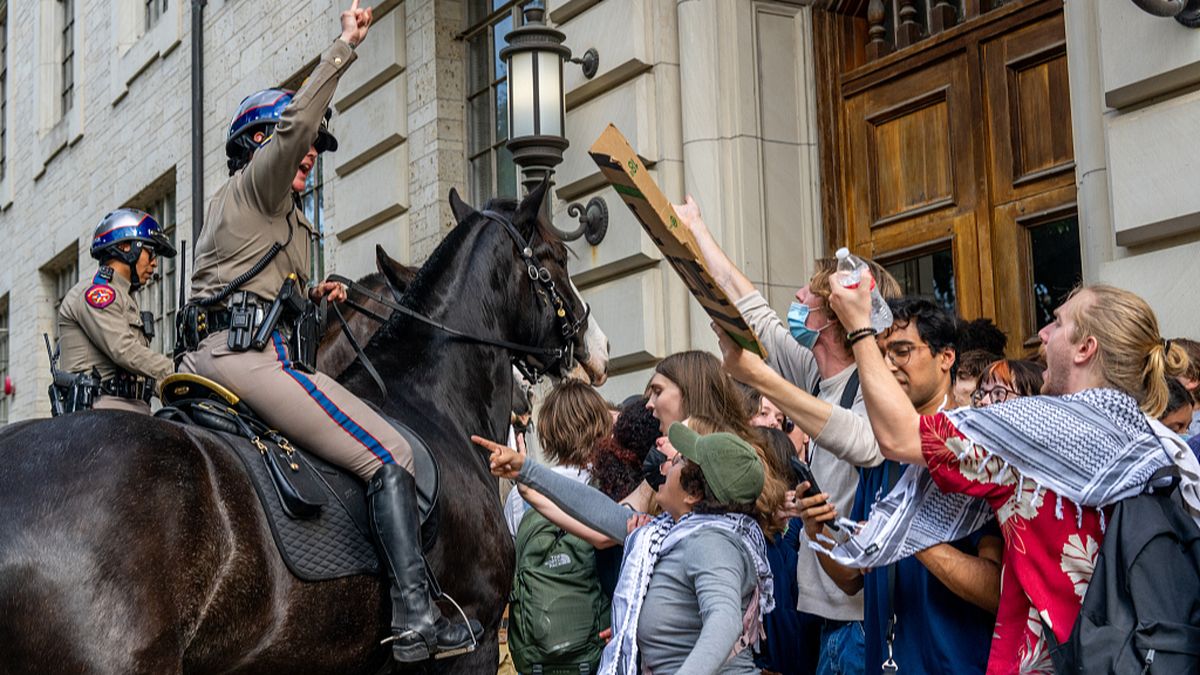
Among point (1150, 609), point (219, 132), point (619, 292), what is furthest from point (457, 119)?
point (1150, 609)

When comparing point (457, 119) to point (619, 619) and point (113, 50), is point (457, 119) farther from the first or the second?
point (113, 50)

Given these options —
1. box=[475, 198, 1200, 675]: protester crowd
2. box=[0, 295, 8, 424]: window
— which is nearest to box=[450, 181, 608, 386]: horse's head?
box=[475, 198, 1200, 675]: protester crowd

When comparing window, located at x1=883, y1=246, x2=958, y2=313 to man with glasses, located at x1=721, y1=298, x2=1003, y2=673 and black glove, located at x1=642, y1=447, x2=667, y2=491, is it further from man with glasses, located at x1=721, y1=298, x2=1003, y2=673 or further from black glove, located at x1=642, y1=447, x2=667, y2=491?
man with glasses, located at x1=721, y1=298, x2=1003, y2=673

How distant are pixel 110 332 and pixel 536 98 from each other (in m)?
3.03

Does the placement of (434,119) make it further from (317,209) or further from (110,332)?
(110,332)

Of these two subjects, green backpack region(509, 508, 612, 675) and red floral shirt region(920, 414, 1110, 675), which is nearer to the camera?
red floral shirt region(920, 414, 1110, 675)

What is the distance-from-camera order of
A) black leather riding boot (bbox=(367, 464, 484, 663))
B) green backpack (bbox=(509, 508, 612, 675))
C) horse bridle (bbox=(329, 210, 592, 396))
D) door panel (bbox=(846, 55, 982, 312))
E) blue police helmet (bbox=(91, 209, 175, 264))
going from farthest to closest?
blue police helmet (bbox=(91, 209, 175, 264)) < door panel (bbox=(846, 55, 982, 312)) < green backpack (bbox=(509, 508, 612, 675)) < horse bridle (bbox=(329, 210, 592, 396)) < black leather riding boot (bbox=(367, 464, 484, 663))

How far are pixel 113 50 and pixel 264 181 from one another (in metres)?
18.0

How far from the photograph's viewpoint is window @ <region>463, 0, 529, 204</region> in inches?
498

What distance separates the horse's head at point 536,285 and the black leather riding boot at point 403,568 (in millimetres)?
1317

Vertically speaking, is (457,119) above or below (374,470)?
above

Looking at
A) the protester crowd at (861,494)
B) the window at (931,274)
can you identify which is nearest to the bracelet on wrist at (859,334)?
the protester crowd at (861,494)

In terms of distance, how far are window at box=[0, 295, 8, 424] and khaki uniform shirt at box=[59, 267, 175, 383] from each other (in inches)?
695

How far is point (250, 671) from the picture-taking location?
4.87 m
